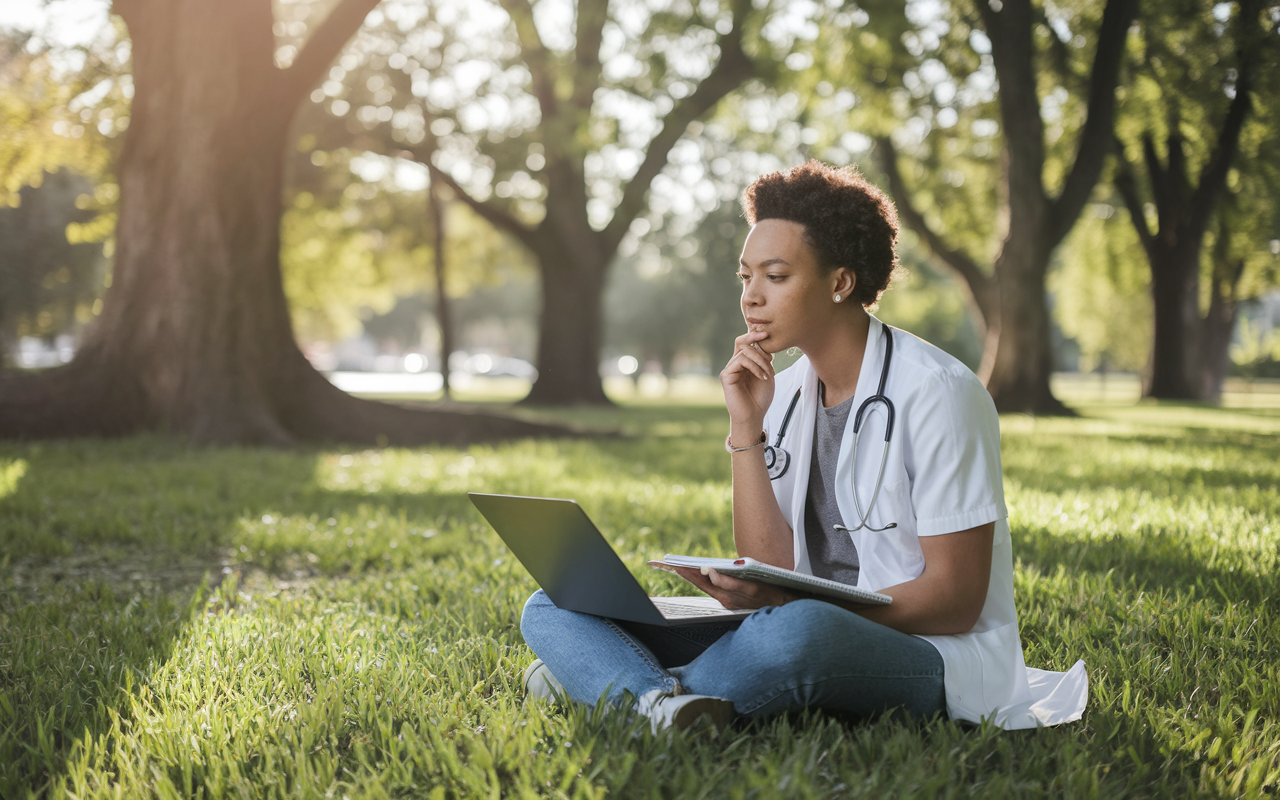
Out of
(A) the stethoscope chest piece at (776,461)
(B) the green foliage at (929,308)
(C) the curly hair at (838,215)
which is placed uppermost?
(B) the green foliage at (929,308)

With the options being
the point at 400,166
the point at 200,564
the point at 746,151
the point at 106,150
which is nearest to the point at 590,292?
the point at 400,166

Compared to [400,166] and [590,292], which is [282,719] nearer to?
[590,292]

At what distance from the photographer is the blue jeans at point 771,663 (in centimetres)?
239

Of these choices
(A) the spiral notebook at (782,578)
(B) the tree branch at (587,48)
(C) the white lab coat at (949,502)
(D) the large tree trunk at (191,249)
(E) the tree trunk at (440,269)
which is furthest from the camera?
(E) the tree trunk at (440,269)

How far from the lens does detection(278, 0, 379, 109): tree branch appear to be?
10492 millimetres

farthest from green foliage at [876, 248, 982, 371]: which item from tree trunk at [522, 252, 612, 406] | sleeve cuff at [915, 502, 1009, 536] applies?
sleeve cuff at [915, 502, 1009, 536]

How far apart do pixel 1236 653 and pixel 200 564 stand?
5056 millimetres

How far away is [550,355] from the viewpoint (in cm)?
2261

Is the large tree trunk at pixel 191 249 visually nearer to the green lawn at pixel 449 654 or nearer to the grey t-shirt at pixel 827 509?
the green lawn at pixel 449 654

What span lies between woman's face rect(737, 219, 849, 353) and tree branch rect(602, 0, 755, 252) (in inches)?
583

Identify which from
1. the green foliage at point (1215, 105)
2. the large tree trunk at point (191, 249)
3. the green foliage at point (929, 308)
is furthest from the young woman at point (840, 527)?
the green foliage at point (929, 308)

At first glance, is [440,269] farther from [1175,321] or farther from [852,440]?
[852,440]

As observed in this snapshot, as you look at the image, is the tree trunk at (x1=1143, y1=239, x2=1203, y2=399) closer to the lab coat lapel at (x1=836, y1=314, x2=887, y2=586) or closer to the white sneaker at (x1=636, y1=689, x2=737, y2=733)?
the lab coat lapel at (x1=836, y1=314, x2=887, y2=586)

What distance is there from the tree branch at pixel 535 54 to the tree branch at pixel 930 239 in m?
7.55
